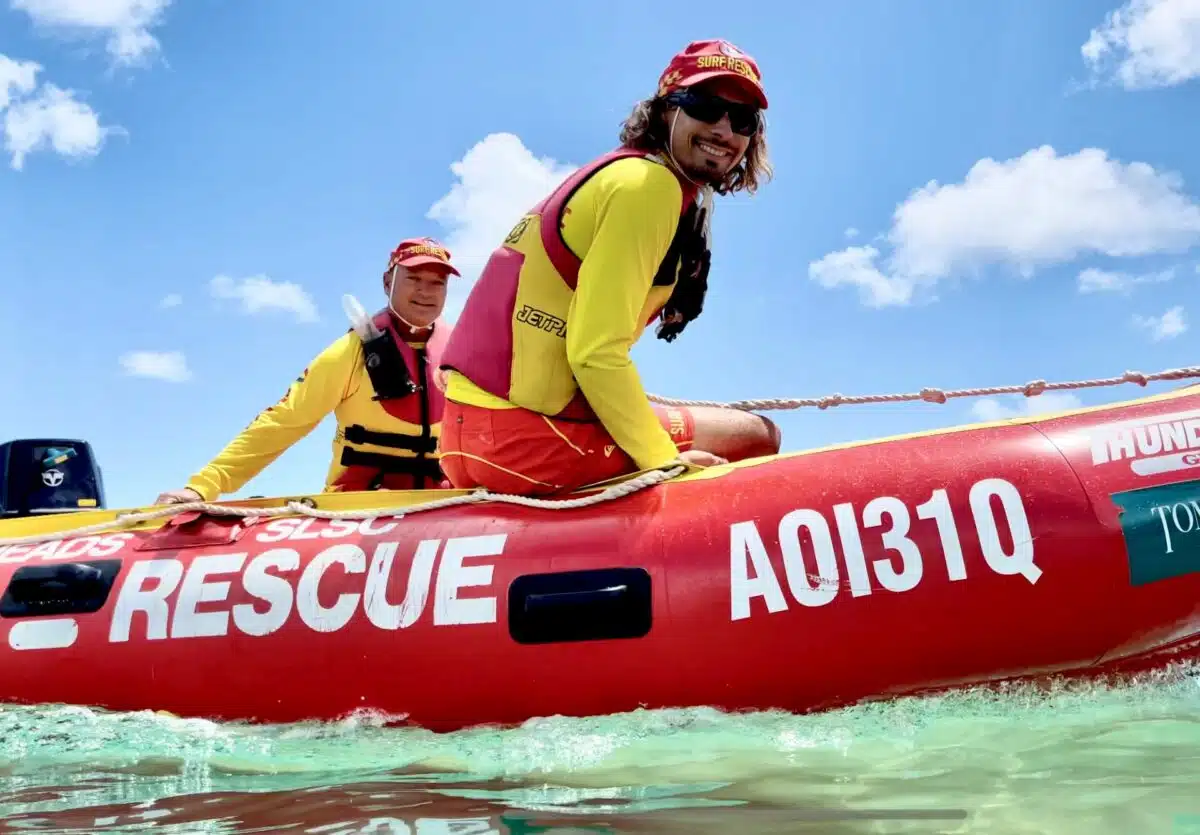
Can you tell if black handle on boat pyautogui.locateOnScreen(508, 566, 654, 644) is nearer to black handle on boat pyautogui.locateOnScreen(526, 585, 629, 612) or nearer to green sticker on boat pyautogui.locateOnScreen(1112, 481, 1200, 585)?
black handle on boat pyautogui.locateOnScreen(526, 585, 629, 612)

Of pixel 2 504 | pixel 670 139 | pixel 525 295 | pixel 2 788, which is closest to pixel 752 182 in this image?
pixel 670 139

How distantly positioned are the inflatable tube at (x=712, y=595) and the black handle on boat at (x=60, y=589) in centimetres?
2

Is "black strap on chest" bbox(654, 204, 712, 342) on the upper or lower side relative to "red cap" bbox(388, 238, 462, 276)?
lower

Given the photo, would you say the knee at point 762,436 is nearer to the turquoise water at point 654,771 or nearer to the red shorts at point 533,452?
the red shorts at point 533,452

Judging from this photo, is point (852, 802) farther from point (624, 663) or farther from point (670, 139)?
point (670, 139)

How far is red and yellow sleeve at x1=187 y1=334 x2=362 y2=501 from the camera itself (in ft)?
12.0

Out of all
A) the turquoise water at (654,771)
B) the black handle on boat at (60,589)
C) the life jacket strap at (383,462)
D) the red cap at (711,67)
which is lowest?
the turquoise water at (654,771)

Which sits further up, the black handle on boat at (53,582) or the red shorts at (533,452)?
the red shorts at (533,452)

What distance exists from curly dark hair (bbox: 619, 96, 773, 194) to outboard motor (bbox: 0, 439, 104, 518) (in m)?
2.97

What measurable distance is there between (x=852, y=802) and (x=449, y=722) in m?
1.12

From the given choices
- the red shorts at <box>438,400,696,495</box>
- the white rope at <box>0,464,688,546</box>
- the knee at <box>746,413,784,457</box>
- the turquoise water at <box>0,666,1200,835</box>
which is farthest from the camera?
the knee at <box>746,413,784,457</box>

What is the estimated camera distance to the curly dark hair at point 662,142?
2863 millimetres

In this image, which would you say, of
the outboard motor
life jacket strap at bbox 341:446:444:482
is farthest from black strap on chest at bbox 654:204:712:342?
the outboard motor

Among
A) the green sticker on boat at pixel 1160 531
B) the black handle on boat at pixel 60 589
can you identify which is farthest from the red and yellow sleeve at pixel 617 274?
the black handle on boat at pixel 60 589
